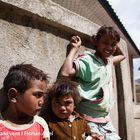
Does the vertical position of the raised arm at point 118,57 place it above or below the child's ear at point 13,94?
above

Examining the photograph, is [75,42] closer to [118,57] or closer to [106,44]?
[106,44]

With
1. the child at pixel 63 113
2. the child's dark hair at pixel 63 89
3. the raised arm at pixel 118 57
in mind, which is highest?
the raised arm at pixel 118 57

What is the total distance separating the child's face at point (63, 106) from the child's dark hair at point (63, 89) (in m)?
0.03

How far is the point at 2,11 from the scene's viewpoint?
2695 mm

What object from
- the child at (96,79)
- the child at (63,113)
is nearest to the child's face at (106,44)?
the child at (96,79)

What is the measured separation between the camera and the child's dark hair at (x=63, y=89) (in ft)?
9.60

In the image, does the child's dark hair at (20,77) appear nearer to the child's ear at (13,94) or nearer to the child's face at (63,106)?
the child's ear at (13,94)

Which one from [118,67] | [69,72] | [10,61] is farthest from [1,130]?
[118,67]

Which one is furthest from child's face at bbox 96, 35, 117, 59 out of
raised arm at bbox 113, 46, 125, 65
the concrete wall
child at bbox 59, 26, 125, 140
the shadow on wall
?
the shadow on wall

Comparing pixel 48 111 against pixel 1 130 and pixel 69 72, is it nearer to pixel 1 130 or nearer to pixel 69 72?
pixel 69 72

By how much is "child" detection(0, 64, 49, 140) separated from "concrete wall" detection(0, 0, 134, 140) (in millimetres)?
251

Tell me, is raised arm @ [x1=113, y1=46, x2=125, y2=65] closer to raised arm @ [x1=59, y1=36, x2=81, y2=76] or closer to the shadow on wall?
raised arm @ [x1=59, y1=36, x2=81, y2=76]

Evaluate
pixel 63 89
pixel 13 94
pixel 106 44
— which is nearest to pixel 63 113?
pixel 63 89

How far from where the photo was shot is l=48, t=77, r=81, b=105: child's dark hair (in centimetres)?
293
